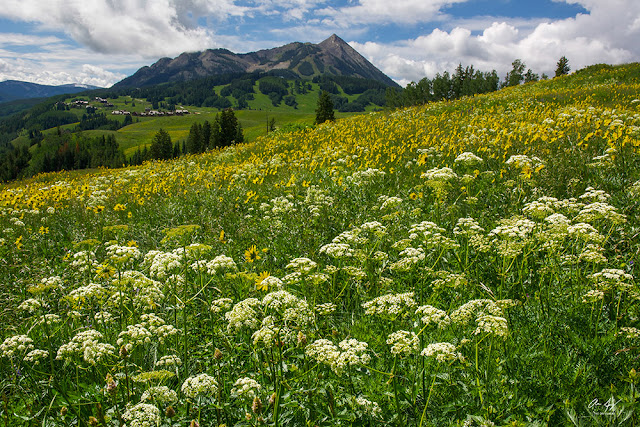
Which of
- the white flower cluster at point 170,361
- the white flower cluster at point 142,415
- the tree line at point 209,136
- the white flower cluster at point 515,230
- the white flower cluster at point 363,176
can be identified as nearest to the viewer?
the white flower cluster at point 142,415

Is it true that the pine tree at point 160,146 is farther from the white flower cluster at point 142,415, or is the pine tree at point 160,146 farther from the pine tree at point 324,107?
the white flower cluster at point 142,415

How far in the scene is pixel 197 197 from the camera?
966 cm

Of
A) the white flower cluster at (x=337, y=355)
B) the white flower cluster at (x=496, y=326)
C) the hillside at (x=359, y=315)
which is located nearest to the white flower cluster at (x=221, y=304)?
the hillside at (x=359, y=315)

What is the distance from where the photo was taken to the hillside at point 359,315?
2389mm

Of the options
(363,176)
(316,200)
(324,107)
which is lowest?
(316,200)

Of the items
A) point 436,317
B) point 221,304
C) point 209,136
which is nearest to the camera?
point 436,317

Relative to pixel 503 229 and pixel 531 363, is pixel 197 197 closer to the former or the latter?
pixel 503 229

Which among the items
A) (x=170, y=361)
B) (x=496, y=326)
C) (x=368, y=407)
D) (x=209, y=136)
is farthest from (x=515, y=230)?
(x=209, y=136)

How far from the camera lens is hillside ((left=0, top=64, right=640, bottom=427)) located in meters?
2.39

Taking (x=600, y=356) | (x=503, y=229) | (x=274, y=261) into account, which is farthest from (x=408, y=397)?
(x=274, y=261)

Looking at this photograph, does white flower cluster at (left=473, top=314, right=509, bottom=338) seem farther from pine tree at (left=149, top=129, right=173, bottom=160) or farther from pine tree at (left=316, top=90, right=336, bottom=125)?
pine tree at (left=149, top=129, right=173, bottom=160)

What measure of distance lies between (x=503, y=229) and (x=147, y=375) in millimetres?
3667

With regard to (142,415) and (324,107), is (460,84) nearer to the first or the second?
(324,107)

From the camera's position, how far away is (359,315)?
379cm
